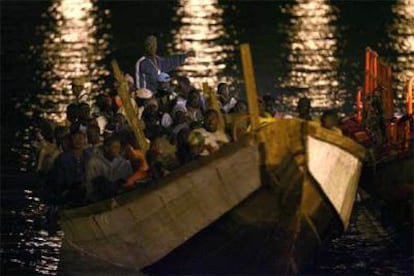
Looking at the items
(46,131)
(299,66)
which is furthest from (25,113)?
(46,131)

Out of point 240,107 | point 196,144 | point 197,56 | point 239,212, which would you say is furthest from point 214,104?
point 197,56

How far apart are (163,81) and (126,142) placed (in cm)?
408

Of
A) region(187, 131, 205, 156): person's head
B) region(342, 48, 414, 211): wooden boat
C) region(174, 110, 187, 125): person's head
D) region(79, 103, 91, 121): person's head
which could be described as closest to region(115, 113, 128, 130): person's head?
region(79, 103, 91, 121): person's head

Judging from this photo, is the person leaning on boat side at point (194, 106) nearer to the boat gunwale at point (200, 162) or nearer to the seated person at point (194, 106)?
the seated person at point (194, 106)

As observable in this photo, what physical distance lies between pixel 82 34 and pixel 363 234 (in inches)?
944

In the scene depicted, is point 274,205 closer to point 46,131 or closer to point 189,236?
point 189,236

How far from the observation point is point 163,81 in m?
28.1

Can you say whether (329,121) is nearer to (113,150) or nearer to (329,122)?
(329,122)

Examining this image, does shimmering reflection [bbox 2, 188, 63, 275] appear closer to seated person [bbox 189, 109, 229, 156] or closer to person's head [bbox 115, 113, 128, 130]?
person's head [bbox 115, 113, 128, 130]

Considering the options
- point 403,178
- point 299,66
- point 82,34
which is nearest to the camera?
point 403,178

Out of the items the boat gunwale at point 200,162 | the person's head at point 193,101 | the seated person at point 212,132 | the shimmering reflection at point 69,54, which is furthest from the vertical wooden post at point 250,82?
the shimmering reflection at point 69,54

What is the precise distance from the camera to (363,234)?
87.2 ft

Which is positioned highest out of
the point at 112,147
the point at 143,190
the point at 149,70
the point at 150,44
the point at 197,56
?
the point at 150,44

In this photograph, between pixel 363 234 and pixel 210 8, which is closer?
pixel 363 234
